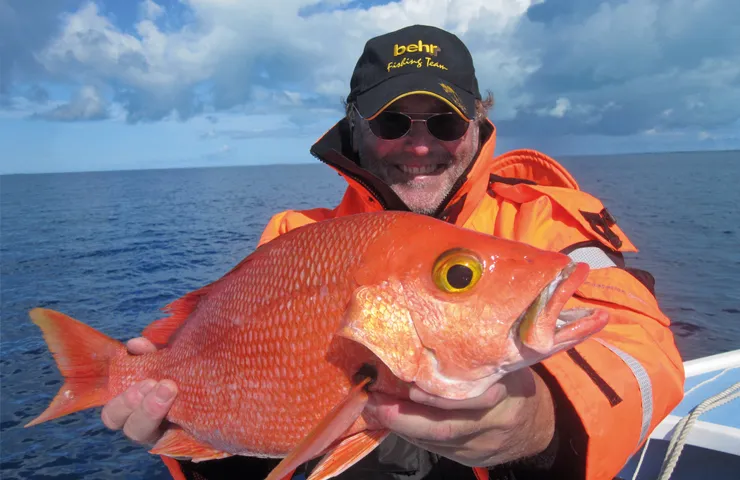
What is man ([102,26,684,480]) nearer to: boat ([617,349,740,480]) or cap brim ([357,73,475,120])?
cap brim ([357,73,475,120])

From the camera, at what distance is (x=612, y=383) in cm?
173

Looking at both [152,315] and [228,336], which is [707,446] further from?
[152,315]

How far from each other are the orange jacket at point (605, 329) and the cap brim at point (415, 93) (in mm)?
291

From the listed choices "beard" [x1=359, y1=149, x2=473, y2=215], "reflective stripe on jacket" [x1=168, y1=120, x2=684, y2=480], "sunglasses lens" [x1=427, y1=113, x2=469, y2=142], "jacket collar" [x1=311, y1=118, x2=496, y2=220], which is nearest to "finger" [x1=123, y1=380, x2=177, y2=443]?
"reflective stripe on jacket" [x1=168, y1=120, x2=684, y2=480]

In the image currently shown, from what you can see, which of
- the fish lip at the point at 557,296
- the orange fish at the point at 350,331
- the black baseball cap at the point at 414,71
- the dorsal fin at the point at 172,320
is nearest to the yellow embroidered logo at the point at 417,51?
the black baseball cap at the point at 414,71

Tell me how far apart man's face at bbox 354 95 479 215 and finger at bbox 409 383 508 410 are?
1855 millimetres

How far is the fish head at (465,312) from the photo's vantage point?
1286 millimetres

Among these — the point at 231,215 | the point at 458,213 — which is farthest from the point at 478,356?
the point at 231,215

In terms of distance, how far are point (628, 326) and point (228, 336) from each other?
163 centimetres

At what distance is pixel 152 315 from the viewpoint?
1166cm

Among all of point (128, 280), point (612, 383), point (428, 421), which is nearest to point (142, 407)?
point (428, 421)

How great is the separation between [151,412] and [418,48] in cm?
260

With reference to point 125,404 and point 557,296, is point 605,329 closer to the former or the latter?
point 557,296

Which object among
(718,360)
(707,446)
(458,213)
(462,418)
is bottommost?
(707,446)
